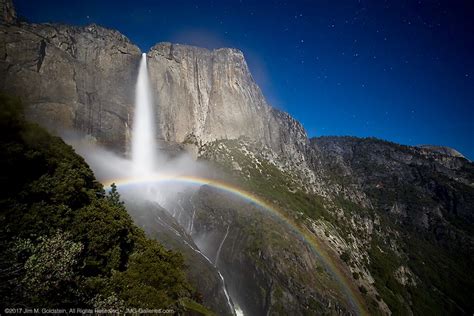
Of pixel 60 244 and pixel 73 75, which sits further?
pixel 73 75

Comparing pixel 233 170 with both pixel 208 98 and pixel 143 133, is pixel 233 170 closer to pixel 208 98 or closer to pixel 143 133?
pixel 143 133

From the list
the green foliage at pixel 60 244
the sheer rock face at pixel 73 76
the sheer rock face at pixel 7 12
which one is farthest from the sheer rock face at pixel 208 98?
the green foliage at pixel 60 244

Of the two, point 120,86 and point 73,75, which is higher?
point 120,86

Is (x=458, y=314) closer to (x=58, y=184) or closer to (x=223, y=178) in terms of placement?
(x=223, y=178)

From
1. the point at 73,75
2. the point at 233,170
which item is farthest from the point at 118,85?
the point at 233,170

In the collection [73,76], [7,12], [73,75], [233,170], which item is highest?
[7,12]

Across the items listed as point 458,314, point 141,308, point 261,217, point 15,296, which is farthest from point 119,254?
point 458,314
